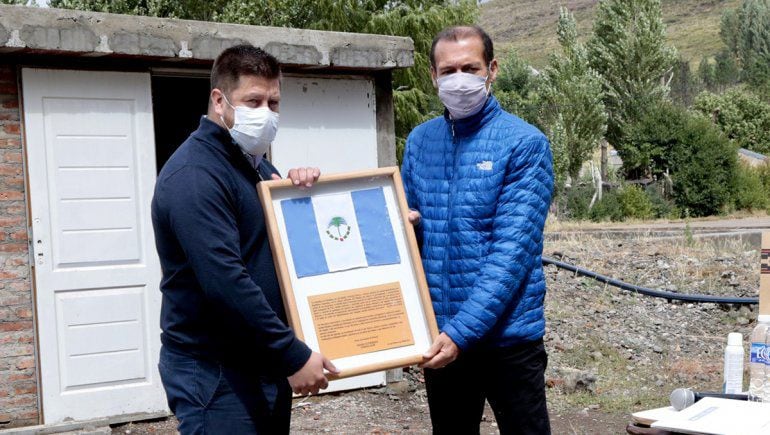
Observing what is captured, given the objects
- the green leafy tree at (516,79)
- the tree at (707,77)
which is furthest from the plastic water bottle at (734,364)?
the tree at (707,77)

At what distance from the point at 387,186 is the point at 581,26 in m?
122

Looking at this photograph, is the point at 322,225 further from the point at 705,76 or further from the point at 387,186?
the point at 705,76

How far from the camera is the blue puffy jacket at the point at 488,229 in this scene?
3066mm

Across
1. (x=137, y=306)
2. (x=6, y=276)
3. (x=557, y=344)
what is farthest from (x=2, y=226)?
(x=557, y=344)

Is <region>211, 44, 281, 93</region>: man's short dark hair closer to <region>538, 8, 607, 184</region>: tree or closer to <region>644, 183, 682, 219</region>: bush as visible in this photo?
<region>644, 183, 682, 219</region>: bush

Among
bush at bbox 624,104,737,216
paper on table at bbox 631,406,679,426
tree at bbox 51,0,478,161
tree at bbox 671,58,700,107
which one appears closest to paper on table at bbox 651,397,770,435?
paper on table at bbox 631,406,679,426

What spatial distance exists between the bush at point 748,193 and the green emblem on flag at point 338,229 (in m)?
32.4

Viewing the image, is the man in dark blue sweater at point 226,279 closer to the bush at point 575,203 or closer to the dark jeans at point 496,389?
the dark jeans at point 496,389

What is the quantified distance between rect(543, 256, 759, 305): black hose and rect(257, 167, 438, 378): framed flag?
843cm

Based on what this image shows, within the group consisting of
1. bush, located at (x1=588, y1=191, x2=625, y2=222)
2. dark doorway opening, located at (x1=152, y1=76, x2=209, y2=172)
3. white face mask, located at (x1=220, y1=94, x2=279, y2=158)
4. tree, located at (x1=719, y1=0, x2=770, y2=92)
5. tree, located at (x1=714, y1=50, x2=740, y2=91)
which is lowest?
bush, located at (x1=588, y1=191, x2=625, y2=222)

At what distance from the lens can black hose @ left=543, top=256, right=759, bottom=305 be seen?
10562 mm

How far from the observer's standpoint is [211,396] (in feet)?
8.87

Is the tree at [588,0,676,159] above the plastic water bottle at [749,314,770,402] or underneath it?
above

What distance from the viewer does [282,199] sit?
2996 mm
